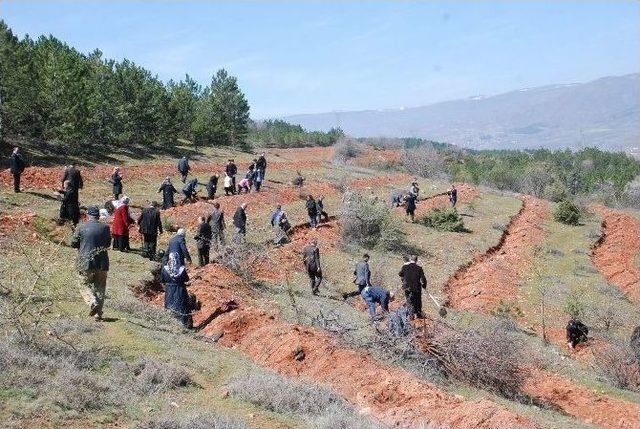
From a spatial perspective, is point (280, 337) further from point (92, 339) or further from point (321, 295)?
point (321, 295)

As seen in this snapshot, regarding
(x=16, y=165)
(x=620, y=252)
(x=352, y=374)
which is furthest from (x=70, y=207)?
(x=620, y=252)

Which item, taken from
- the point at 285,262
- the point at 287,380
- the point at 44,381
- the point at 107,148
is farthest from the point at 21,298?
the point at 107,148

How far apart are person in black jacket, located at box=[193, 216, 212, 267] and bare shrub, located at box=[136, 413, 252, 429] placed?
9550 mm

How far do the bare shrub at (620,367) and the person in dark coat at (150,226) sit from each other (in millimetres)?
11007

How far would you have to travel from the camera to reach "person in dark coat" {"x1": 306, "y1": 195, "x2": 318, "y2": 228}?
24803 mm

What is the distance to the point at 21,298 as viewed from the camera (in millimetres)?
8133

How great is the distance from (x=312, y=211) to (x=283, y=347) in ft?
49.8

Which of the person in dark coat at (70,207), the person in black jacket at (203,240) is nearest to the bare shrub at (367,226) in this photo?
the person in black jacket at (203,240)

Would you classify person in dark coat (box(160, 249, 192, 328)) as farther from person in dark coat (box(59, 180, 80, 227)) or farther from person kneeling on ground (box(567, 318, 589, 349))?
person kneeling on ground (box(567, 318, 589, 349))

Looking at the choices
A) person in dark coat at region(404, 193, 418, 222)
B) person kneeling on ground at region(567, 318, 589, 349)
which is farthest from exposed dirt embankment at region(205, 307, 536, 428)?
person in dark coat at region(404, 193, 418, 222)

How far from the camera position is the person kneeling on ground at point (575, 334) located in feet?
55.6

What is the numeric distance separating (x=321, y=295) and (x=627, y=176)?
71100mm

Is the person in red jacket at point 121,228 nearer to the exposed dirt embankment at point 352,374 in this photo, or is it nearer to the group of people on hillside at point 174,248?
the group of people on hillside at point 174,248

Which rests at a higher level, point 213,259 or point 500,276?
point 213,259
